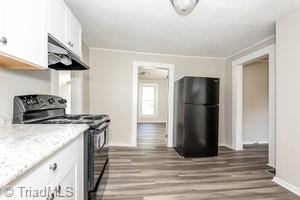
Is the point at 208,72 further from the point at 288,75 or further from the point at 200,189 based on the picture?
the point at 200,189

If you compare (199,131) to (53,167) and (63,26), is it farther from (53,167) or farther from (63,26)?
(53,167)

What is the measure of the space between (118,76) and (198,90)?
188cm

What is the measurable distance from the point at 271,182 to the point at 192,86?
6.40ft

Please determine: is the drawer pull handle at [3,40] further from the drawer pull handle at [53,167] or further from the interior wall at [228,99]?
the interior wall at [228,99]

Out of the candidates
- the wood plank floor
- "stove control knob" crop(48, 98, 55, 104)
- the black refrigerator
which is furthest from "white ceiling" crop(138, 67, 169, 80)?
"stove control knob" crop(48, 98, 55, 104)

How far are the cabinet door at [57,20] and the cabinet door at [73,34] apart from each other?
102 mm

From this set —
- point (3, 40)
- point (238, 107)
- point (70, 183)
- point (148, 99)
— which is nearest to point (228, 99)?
point (238, 107)

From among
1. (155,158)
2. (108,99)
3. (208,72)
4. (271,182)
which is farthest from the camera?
(208,72)

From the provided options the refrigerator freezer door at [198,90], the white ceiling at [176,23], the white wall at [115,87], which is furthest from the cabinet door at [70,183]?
the white wall at [115,87]

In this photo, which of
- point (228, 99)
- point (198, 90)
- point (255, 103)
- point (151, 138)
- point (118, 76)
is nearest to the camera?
point (198, 90)

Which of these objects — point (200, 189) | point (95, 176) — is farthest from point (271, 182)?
point (95, 176)

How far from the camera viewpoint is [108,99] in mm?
4246

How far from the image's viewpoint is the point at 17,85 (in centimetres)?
156

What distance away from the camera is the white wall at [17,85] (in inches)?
54.8
